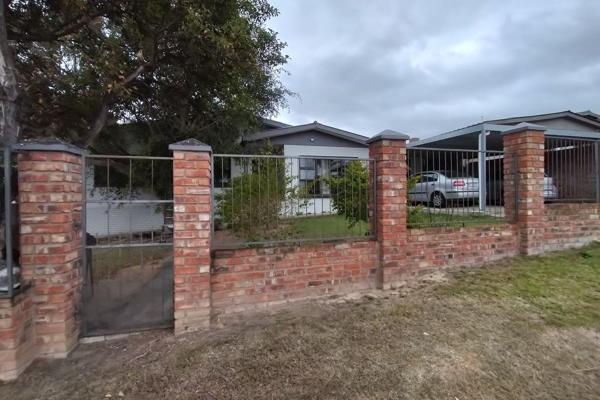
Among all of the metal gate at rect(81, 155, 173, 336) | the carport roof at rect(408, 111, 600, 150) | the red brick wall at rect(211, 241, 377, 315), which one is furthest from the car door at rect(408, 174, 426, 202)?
the carport roof at rect(408, 111, 600, 150)

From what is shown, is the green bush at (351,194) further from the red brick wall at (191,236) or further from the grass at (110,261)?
the grass at (110,261)

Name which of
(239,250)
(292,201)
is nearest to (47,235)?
(239,250)

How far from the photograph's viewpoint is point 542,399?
7.94 ft

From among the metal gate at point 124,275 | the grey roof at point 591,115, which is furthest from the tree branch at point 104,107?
the grey roof at point 591,115

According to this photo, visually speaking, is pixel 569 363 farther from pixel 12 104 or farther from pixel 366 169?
pixel 12 104

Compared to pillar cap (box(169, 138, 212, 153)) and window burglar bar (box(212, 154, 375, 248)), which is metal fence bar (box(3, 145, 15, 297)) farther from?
window burglar bar (box(212, 154, 375, 248))

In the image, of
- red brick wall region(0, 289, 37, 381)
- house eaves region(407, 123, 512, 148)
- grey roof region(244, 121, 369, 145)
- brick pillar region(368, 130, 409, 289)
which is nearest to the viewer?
red brick wall region(0, 289, 37, 381)

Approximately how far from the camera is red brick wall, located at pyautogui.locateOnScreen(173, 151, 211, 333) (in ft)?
11.1

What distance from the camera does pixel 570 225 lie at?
574 cm

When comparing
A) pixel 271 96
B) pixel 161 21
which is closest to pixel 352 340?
pixel 161 21

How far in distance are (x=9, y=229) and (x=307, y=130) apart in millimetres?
10788

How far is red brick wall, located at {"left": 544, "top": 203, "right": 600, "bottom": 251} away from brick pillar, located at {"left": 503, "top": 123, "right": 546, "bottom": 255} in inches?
8.4

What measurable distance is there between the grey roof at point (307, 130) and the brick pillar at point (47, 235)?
8962 mm

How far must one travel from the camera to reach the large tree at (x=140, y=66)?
6.20m
